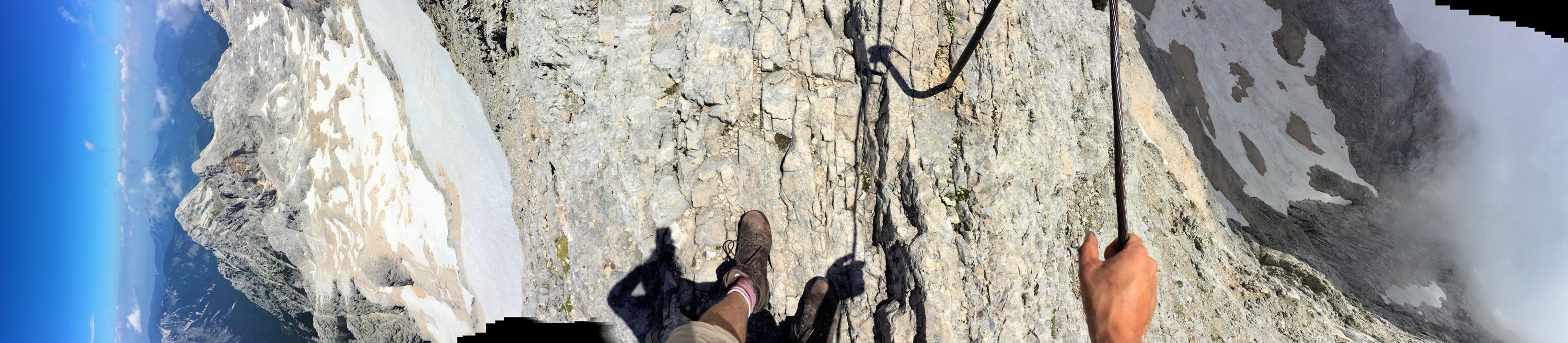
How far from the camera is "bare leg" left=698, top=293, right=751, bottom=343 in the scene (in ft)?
11.8

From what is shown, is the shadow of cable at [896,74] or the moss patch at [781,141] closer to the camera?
the shadow of cable at [896,74]

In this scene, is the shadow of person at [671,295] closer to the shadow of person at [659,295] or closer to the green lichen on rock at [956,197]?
the shadow of person at [659,295]

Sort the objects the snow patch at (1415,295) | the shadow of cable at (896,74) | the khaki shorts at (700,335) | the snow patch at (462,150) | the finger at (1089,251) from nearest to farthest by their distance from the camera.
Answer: the finger at (1089,251)
the khaki shorts at (700,335)
the shadow of cable at (896,74)
the snow patch at (462,150)
the snow patch at (1415,295)

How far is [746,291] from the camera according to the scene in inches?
160

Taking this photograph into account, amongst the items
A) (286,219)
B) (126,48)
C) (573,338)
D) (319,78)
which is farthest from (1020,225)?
(126,48)

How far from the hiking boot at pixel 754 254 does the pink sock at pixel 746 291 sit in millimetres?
29

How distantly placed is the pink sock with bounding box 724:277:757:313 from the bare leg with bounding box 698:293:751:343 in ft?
0.09

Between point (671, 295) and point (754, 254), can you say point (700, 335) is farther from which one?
point (671, 295)

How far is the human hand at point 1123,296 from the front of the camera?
1.80 metres

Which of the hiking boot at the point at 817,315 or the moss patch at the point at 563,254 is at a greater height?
the moss patch at the point at 563,254

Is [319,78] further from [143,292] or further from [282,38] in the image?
[143,292]

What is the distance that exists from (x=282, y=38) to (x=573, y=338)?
1157 cm

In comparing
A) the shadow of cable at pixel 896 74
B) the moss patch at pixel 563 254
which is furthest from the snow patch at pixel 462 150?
the shadow of cable at pixel 896 74

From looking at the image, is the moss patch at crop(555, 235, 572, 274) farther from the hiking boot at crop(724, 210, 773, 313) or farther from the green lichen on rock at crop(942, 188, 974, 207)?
the green lichen on rock at crop(942, 188, 974, 207)
